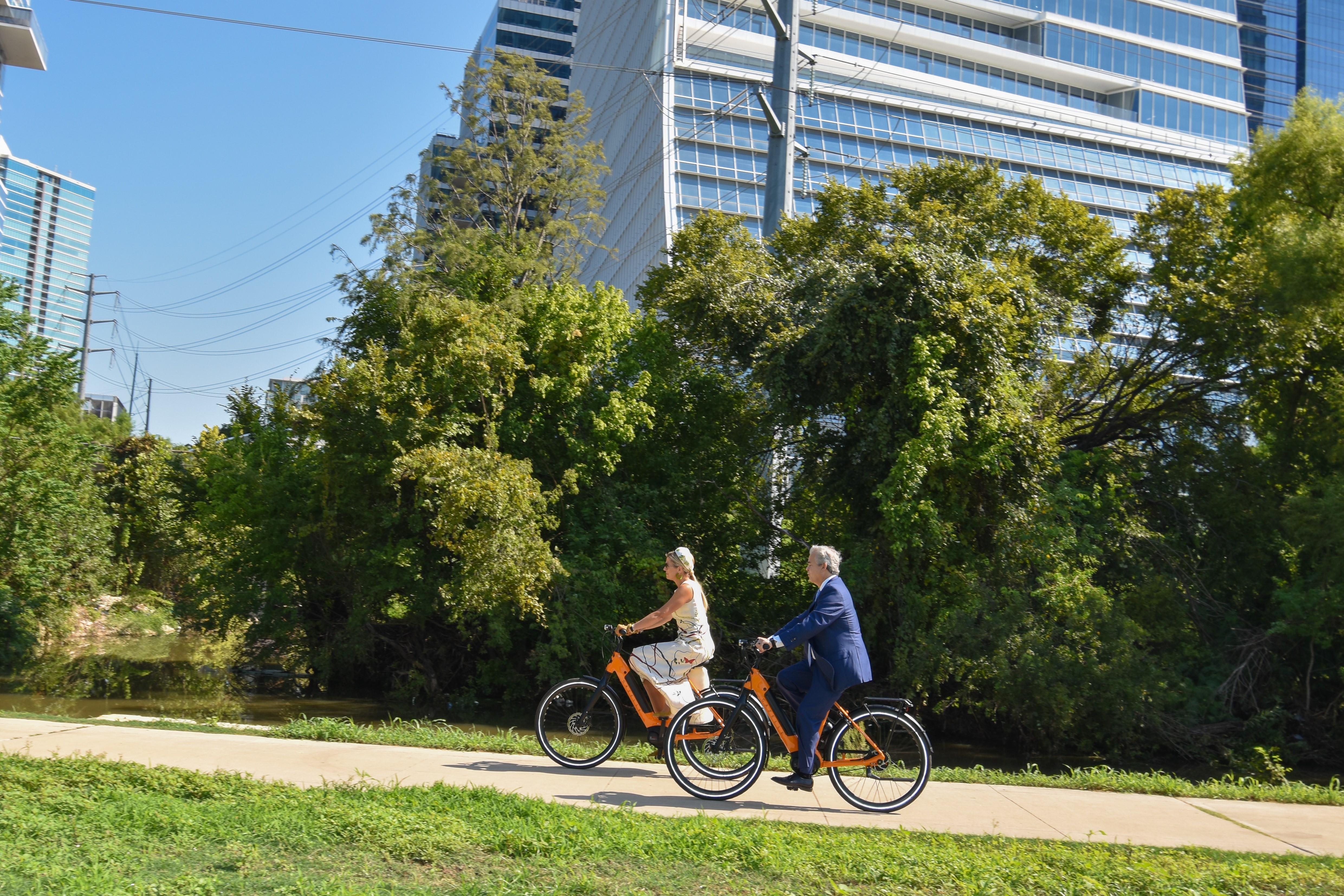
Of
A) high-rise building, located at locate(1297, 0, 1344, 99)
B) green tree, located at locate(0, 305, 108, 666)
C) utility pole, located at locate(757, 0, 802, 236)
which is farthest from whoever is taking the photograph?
high-rise building, located at locate(1297, 0, 1344, 99)

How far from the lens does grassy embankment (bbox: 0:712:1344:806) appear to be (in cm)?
877

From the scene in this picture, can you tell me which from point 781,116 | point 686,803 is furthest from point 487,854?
point 781,116

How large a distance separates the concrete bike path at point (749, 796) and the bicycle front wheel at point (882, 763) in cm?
16

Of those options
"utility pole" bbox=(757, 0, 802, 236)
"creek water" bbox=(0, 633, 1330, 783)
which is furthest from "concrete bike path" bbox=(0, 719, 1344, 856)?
"utility pole" bbox=(757, 0, 802, 236)

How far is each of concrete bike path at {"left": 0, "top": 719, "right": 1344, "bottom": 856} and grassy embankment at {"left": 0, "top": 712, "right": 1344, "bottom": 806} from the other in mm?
181

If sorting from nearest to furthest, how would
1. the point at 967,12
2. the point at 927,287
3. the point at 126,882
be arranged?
the point at 126,882 → the point at 927,287 → the point at 967,12

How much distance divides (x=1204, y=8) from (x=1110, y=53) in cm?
1001

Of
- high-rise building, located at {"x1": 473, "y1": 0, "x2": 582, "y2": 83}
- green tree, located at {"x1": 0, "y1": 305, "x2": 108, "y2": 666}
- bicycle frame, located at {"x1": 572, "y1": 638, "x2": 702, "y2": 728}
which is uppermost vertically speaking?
high-rise building, located at {"x1": 473, "y1": 0, "x2": 582, "y2": 83}

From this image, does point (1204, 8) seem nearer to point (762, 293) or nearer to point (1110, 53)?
point (1110, 53)

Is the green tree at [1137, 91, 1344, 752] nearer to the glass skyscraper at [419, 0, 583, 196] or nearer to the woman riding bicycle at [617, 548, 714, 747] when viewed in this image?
the woman riding bicycle at [617, 548, 714, 747]

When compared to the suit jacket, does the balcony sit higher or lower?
higher

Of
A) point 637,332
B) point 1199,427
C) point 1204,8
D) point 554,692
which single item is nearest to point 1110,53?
point 1204,8

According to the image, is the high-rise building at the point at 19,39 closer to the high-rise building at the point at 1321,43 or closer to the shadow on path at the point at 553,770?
the shadow on path at the point at 553,770

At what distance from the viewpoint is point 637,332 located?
2080 cm
